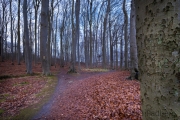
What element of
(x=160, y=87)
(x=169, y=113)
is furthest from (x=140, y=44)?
(x=169, y=113)

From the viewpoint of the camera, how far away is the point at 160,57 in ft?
2.20

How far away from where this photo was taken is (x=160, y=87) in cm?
67

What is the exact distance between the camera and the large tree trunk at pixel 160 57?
0.62 meters

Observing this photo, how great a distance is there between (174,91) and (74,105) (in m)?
4.10

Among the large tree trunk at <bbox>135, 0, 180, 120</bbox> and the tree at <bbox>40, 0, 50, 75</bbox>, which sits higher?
the tree at <bbox>40, 0, 50, 75</bbox>

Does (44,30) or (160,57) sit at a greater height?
(44,30)

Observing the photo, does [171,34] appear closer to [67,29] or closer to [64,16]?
[64,16]

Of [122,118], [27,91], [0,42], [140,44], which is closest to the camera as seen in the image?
[140,44]

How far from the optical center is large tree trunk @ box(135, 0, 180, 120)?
0.62 metres

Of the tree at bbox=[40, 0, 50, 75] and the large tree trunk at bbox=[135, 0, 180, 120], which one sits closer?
the large tree trunk at bbox=[135, 0, 180, 120]

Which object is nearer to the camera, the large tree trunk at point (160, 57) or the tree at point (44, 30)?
the large tree trunk at point (160, 57)

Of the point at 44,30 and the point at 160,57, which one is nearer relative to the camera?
the point at 160,57

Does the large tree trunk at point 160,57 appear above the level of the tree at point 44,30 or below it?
below

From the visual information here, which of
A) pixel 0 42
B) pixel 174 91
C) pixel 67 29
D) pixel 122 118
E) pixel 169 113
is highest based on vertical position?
pixel 67 29
